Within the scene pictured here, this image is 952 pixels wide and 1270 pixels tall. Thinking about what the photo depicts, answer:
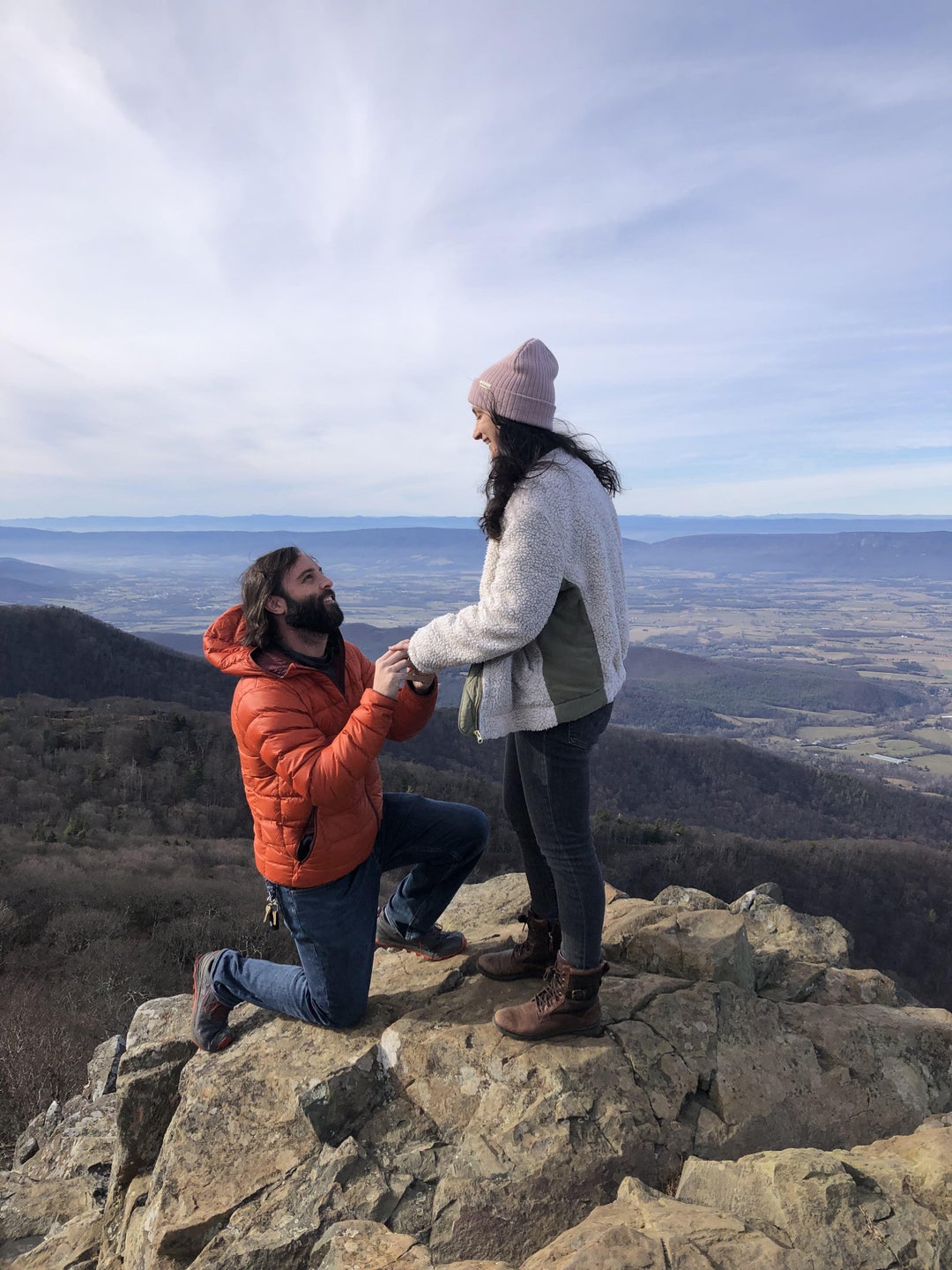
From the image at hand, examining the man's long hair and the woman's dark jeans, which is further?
the man's long hair

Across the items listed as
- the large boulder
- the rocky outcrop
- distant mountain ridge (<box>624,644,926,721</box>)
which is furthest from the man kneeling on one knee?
distant mountain ridge (<box>624,644,926,721</box>)

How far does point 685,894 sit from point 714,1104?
3457mm

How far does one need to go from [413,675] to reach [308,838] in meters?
0.94

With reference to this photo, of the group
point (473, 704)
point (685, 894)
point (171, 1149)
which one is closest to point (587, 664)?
point (473, 704)

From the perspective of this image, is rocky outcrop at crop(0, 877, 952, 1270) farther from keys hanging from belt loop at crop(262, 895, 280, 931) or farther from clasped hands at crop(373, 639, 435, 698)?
clasped hands at crop(373, 639, 435, 698)

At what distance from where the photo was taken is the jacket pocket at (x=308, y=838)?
330 cm

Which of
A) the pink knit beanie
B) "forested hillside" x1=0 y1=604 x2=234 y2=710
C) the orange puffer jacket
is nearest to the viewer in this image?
the pink knit beanie

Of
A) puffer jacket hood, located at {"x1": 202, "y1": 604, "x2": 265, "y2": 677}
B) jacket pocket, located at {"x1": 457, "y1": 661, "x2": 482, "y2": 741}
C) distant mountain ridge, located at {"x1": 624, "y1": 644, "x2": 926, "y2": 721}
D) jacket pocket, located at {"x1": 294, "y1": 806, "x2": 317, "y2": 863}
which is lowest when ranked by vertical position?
distant mountain ridge, located at {"x1": 624, "y1": 644, "x2": 926, "y2": 721}

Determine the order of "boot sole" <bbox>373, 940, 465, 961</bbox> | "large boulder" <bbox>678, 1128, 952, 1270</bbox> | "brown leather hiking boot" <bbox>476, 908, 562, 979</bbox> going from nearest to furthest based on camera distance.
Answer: "large boulder" <bbox>678, 1128, 952, 1270</bbox>, "brown leather hiking boot" <bbox>476, 908, 562, 979</bbox>, "boot sole" <bbox>373, 940, 465, 961</bbox>

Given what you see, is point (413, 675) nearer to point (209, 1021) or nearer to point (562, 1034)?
point (562, 1034)

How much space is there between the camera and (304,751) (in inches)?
124

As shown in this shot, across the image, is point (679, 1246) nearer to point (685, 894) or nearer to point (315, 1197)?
point (315, 1197)

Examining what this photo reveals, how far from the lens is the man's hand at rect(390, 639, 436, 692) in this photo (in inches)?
121

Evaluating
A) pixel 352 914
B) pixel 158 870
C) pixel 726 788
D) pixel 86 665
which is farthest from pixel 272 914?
pixel 86 665
